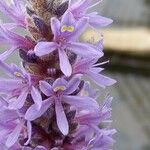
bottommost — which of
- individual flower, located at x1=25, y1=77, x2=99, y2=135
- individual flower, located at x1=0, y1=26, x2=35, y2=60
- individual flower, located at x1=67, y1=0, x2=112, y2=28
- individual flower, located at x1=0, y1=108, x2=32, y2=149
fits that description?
individual flower, located at x1=0, y1=108, x2=32, y2=149

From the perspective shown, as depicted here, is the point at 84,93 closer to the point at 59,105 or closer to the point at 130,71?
the point at 59,105

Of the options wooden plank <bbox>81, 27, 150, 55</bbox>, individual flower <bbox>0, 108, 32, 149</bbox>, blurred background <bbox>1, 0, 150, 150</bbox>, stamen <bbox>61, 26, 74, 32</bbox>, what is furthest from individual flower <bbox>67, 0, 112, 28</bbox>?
wooden plank <bbox>81, 27, 150, 55</bbox>

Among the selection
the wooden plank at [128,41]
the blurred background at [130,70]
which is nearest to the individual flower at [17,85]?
the blurred background at [130,70]

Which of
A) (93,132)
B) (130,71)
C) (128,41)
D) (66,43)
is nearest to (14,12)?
(66,43)

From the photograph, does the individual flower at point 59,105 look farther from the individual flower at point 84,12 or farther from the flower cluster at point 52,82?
the individual flower at point 84,12

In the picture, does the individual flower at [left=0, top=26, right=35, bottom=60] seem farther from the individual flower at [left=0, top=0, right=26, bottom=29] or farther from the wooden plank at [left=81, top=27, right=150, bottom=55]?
the wooden plank at [left=81, top=27, right=150, bottom=55]
